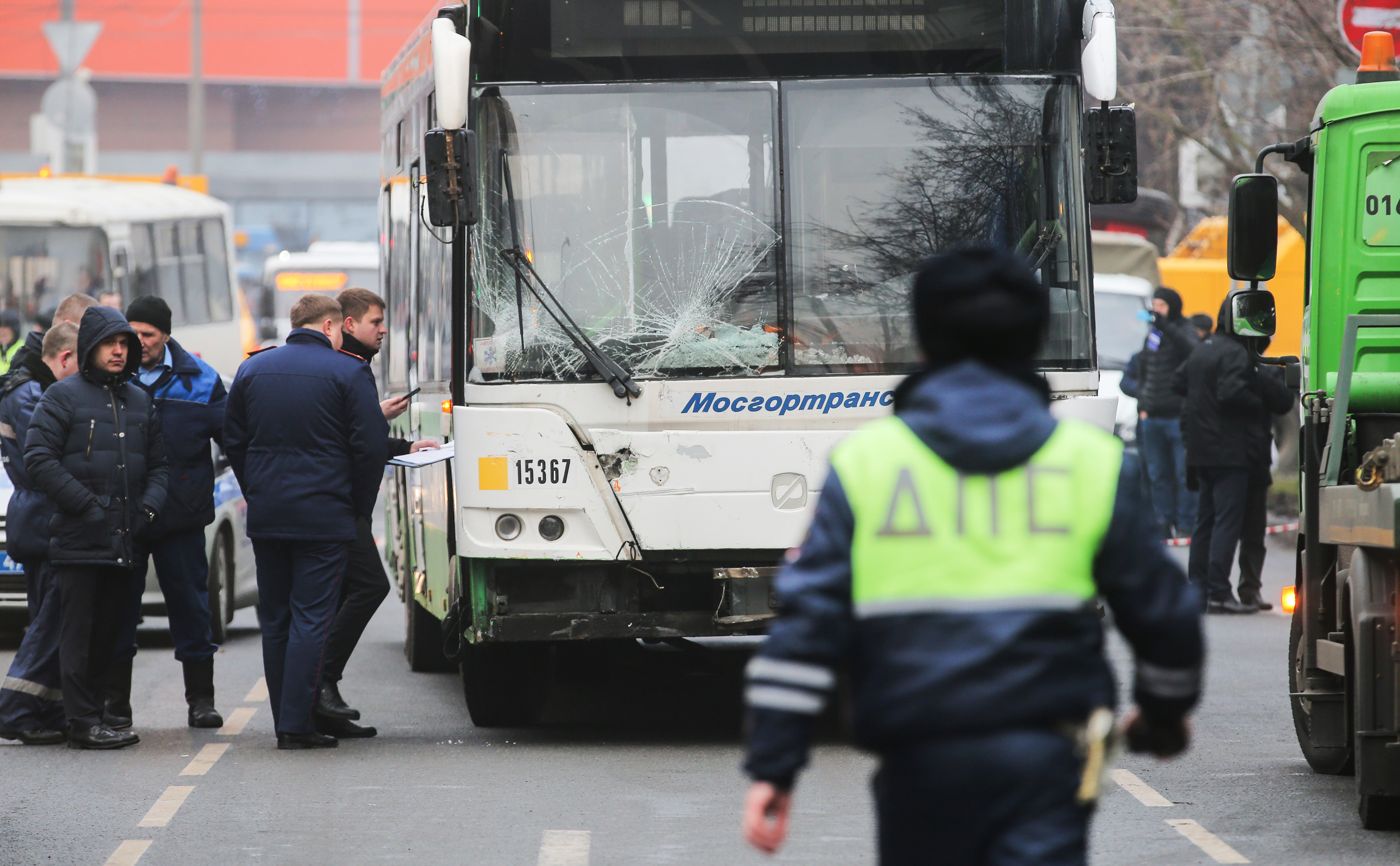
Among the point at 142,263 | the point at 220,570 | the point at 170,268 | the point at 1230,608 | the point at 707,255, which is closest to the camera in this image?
the point at 707,255

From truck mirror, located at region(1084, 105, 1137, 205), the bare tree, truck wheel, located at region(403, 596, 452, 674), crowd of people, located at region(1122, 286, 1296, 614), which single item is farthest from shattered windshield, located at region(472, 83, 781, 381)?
the bare tree

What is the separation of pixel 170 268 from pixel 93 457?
56.5ft

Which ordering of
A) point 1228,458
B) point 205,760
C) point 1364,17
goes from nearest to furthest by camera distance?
point 205,760 → point 1364,17 → point 1228,458

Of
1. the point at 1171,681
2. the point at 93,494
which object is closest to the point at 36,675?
the point at 93,494

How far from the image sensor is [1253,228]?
8188mm

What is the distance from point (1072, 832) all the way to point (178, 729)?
6.89 metres

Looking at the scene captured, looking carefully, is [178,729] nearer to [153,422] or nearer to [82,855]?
[153,422]

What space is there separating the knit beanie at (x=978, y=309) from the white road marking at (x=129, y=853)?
13.2 feet

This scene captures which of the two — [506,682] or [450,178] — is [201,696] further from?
[450,178]

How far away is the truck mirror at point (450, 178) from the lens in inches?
322

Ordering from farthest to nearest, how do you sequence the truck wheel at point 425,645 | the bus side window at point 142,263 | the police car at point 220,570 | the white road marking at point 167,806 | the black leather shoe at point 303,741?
1. the bus side window at point 142,263
2. the police car at point 220,570
3. the truck wheel at point 425,645
4. the black leather shoe at point 303,741
5. the white road marking at point 167,806

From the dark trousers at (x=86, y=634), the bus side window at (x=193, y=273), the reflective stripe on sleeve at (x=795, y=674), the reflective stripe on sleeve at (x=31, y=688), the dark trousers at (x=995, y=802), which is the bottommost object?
the reflective stripe on sleeve at (x=31, y=688)

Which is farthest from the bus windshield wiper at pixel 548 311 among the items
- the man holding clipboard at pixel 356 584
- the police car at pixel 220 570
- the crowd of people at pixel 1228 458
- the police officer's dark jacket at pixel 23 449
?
the crowd of people at pixel 1228 458

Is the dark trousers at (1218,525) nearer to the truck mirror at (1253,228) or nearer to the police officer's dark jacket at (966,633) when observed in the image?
the truck mirror at (1253,228)
